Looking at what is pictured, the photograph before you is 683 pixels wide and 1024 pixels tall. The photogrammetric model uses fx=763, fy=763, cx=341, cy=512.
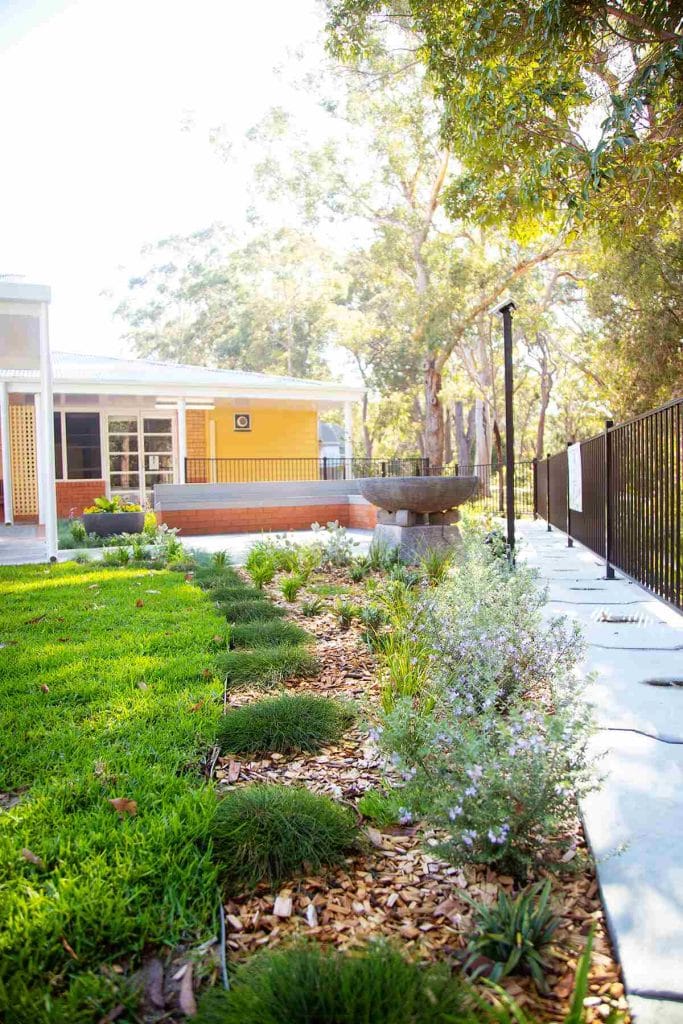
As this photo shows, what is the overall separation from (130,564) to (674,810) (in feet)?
24.6

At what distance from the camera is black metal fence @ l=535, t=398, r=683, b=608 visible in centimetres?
496

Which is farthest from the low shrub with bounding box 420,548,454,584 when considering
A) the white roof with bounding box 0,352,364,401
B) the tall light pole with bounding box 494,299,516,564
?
the white roof with bounding box 0,352,364,401

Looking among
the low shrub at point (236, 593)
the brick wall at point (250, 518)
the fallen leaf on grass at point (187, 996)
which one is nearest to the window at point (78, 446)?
the brick wall at point (250, 518)

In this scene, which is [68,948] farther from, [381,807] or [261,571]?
[261,571]

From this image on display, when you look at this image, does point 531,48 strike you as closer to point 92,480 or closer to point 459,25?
point 459,25

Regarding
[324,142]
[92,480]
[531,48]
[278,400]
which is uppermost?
[324,142]

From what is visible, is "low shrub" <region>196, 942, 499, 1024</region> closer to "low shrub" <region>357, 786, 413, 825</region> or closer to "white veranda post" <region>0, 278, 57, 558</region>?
"low shrub" <region>357, 786, 413, 825</region>

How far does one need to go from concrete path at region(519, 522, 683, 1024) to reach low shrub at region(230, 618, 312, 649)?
Result: 1.74 metres

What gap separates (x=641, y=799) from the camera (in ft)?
8.16

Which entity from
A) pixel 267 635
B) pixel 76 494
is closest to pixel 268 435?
pixel 76 494

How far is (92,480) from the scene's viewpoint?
18.9 meters

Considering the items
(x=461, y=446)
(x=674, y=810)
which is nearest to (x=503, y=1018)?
(x=674, y=810)

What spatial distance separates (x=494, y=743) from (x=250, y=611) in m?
3.28

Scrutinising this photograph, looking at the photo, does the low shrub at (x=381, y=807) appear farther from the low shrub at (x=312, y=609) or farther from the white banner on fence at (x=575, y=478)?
the white banner on fence at (x=575, y=478)
